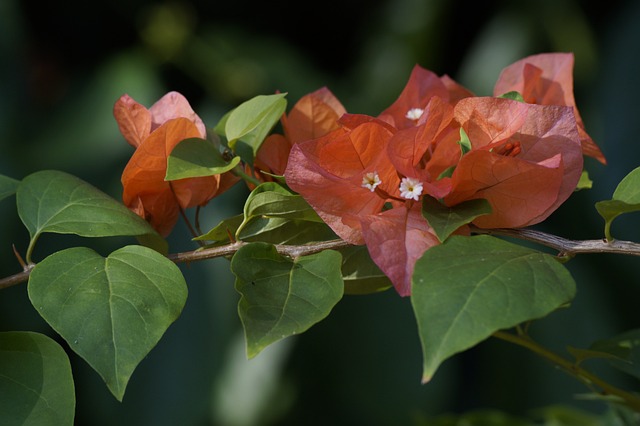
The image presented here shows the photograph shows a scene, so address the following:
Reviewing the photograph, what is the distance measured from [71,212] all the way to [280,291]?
0.48ft

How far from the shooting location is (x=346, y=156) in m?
0.43

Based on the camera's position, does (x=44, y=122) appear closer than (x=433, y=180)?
No

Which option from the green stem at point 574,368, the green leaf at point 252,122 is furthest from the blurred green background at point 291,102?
the green leaf at point 252,122

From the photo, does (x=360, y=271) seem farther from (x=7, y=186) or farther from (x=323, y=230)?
(x=7, y=186)

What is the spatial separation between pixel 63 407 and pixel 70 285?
0.20 ft

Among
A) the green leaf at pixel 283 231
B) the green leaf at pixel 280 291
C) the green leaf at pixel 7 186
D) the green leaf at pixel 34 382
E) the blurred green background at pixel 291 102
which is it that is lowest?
the blurred green background at pixel 291 102

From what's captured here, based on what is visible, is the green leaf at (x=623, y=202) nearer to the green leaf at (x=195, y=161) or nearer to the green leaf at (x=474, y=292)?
the green leaf at (x=474, y=292)

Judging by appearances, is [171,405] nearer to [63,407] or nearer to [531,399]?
[531,399]

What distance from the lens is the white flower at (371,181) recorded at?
0.42 meters

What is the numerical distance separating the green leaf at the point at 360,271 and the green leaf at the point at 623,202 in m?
0.12

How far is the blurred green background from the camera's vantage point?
1.55 metres


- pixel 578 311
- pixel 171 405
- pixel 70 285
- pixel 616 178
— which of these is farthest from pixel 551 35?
pixel 70 285

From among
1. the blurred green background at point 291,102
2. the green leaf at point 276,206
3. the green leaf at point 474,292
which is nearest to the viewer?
the green leaf at point 474,292

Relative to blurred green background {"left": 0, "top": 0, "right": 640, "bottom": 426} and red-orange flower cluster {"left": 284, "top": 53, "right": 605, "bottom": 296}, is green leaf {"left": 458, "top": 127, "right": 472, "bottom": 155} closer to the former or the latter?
red-orange flower cluster {"left": 284, "top": 53, "right": 605, "bottom": 296}
